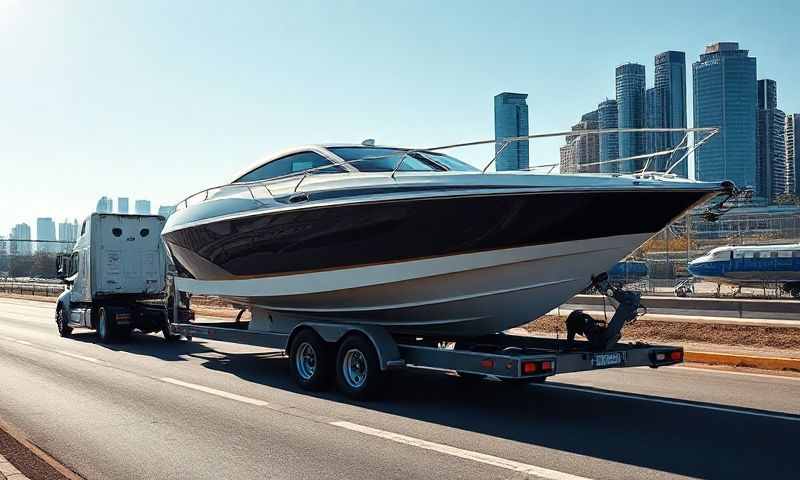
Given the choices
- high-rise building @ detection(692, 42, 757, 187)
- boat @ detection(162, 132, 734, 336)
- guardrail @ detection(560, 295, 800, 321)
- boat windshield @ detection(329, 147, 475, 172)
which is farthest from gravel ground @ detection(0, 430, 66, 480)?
high-rise building @ detection(692, 42, 757, 187)

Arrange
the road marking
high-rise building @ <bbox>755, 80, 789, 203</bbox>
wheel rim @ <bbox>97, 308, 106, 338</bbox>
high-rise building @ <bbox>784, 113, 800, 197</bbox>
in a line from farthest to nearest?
high-rise building @ <bbox>784, 113, 800, 197</bbox>, high-rise building @ <bbox>755, 80, 789, 203</bbox>, wheel rim @ <bbox>97, 308, 106, 338</bbox>, the road marking

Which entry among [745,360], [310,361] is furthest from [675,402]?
[310,361]

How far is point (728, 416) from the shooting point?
763 centimetres

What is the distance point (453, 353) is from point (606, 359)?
64.1 inches

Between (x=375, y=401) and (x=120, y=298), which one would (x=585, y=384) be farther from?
(x=120, y=298)

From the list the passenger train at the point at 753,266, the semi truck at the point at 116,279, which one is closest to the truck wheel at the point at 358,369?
the semi truck at the point at 116,279

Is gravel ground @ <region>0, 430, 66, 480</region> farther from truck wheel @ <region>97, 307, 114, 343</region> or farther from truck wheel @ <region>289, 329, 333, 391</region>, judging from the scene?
truck wheel @ <region>97, 307, 114, 343</region>

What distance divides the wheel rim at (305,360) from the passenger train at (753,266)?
108ft

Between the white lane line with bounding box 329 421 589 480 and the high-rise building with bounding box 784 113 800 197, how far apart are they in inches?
3737

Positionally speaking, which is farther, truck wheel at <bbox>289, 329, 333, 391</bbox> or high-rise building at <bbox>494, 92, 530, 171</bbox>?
truck wheel at <bbox>289, 329, 333, 391</bbox>

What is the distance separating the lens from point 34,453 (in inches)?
250

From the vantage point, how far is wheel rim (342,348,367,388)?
914cm

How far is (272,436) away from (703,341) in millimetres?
9561

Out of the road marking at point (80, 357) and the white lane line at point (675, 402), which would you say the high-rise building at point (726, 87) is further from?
the white lane line at point (675, 402)
